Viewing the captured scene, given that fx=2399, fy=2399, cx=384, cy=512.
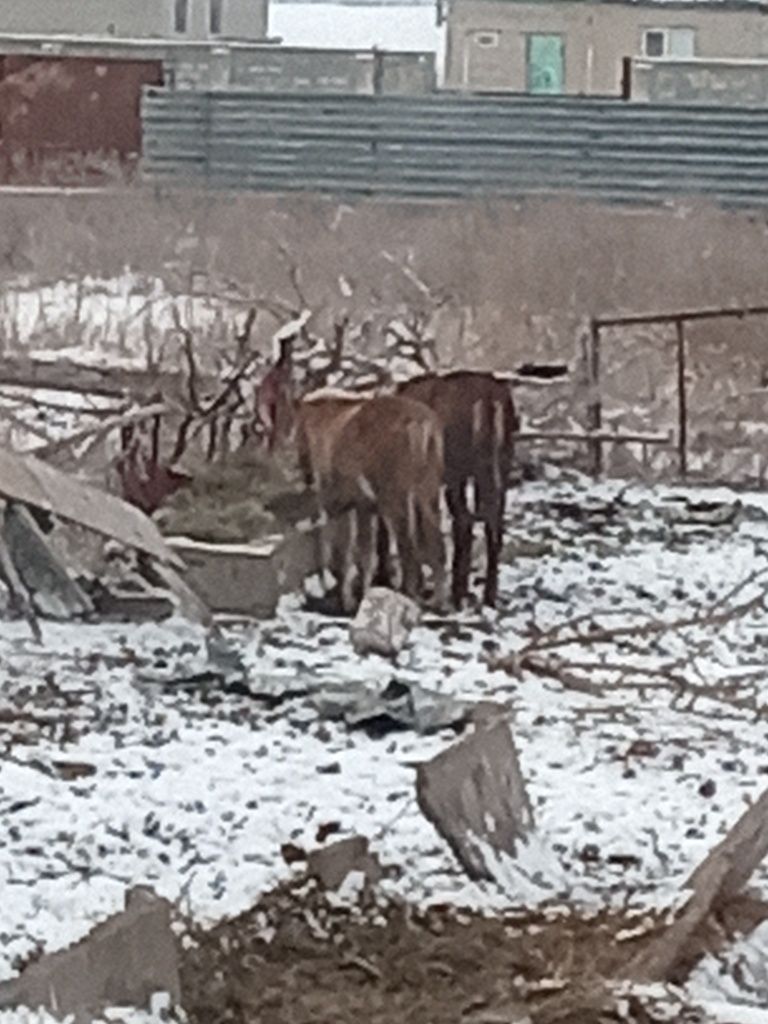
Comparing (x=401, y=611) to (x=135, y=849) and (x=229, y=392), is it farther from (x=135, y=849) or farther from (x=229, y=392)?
(x=135, y=849)

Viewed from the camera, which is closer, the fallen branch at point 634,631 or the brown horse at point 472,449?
the fallen branch at point 634,631

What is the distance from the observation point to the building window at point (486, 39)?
4147 cm

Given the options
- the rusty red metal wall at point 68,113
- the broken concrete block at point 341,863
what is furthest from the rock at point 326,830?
the rusty red metal wall at point 68,113

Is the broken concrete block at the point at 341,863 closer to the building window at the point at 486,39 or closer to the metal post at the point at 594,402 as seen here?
the metal post at the point at 594,402

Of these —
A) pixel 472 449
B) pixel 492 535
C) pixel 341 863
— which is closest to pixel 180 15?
pixel 472 449

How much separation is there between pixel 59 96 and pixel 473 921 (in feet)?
72.1

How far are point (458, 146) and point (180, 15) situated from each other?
1566 cm

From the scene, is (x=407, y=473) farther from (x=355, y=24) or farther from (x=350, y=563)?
(x=355, y=24)

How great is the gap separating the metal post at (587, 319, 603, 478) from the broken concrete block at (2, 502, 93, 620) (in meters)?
3.73

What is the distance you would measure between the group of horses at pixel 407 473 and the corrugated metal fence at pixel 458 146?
13.0m

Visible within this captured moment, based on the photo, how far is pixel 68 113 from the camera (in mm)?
26766

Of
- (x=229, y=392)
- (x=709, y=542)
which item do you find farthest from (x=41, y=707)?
(x=709, y=542)

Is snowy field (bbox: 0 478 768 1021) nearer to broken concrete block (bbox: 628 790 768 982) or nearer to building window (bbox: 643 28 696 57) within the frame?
broken concrete block (bbox: 628 790 768 982)

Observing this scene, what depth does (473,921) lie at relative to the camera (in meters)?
5.98
